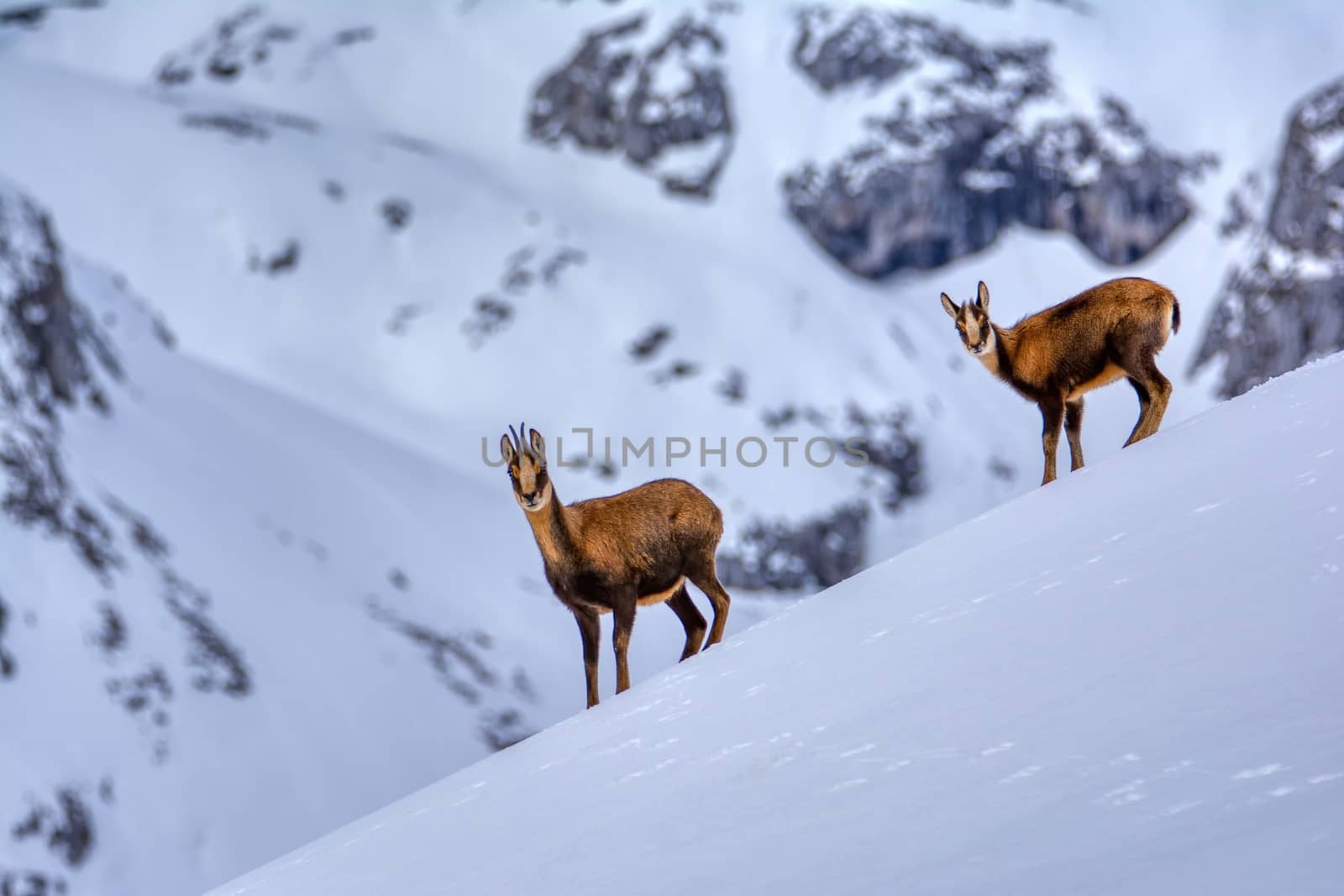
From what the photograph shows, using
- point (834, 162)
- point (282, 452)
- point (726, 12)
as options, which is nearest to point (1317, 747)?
point (282, 452)

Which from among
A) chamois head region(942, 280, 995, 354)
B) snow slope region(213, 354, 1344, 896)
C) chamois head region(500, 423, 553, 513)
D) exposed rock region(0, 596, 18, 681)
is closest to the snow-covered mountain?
exposed rock region(0, 596, 18, 681)

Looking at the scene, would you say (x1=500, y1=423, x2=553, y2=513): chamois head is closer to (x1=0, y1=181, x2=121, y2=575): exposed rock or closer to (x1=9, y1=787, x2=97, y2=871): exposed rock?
(x1=9, y1=787, x2=97, y2=871): exposed rock

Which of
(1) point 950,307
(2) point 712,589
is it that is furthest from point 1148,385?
(2) point 712,589

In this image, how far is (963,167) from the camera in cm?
14488

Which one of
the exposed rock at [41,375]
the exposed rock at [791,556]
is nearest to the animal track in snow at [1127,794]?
the exposed rock at [41,375]

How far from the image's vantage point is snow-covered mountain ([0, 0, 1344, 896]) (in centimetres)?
5650

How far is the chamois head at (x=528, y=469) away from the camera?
10555mm

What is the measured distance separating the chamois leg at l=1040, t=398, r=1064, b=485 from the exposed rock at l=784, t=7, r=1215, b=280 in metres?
127

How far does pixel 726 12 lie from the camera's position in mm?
158500

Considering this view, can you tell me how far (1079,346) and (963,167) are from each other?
448 ft

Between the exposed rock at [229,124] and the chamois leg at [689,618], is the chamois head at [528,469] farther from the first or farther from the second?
the exposed rock at [229,124]

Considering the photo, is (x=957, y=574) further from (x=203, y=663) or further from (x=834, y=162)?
(x=834, y=162)

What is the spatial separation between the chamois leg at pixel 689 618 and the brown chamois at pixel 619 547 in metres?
0.01

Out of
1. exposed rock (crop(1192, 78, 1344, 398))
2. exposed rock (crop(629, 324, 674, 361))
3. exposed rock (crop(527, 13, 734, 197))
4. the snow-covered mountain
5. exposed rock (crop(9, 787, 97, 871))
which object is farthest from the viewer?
exposed rock (crop(527, 13, 734, 197))
